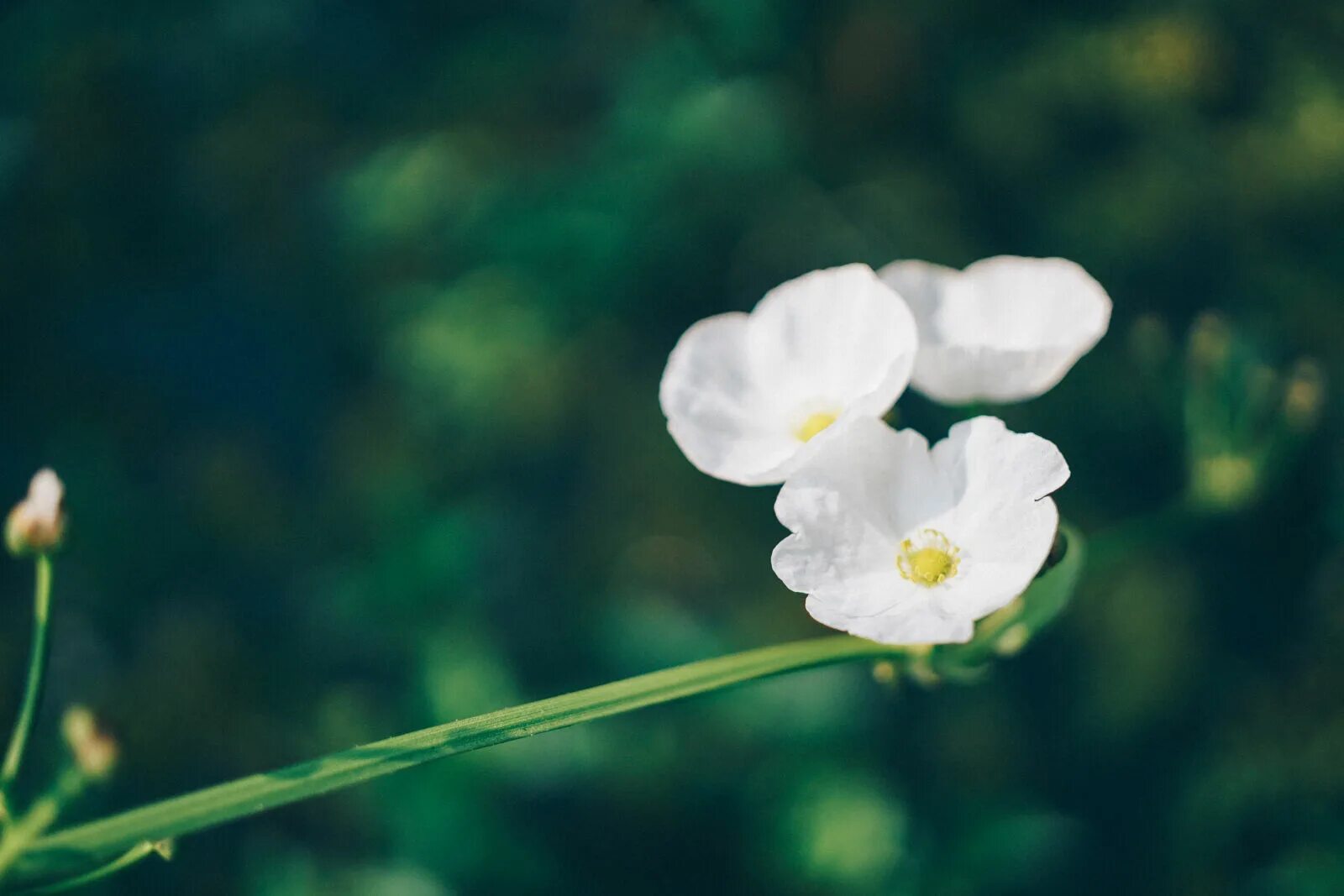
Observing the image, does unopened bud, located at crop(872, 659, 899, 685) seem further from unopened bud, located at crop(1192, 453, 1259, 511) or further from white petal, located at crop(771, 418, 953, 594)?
unopened bud, located at crop(1192, 453, 1259, 511)

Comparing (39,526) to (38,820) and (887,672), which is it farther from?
(887,672)

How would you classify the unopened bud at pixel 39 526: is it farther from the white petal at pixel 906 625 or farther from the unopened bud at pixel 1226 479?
the unopened bud at pixel 1226 479

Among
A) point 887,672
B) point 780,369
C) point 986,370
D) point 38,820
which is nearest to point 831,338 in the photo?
point 780,369

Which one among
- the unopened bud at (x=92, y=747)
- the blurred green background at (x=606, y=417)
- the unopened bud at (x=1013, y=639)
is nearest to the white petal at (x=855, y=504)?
the unopened bud at (x=1013, y=639)

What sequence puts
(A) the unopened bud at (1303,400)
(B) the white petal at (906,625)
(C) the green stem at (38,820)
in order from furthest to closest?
(A) the unopened bud at (1303,400), (C) the green stem at (38,820), (B) the white petal at (906,625)

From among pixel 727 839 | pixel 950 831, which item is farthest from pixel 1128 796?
pixel 727 839

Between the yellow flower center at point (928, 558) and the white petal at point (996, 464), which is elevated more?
the white petal at point (996, 464)
